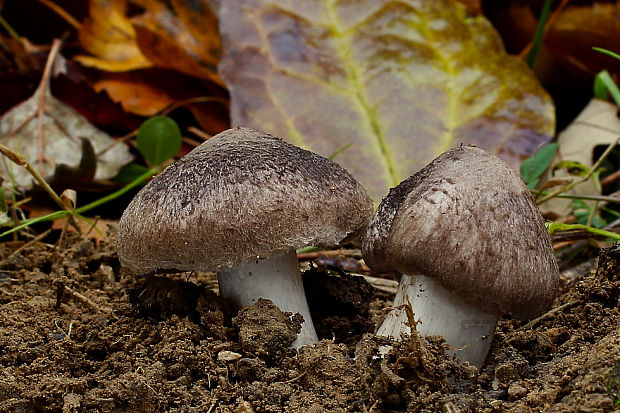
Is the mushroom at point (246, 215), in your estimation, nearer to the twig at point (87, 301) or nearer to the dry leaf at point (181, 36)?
the twig at point (87, 301)

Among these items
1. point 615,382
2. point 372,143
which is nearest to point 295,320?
point 615,382

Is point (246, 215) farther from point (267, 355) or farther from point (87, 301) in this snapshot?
point (87, 301)

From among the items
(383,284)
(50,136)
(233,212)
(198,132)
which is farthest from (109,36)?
(233,212)

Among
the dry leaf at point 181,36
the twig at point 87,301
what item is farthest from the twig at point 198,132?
the twig at point 87,301

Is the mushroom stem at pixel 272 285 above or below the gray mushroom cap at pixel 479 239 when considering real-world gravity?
below

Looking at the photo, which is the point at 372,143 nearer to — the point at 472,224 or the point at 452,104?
the point at 452,104
